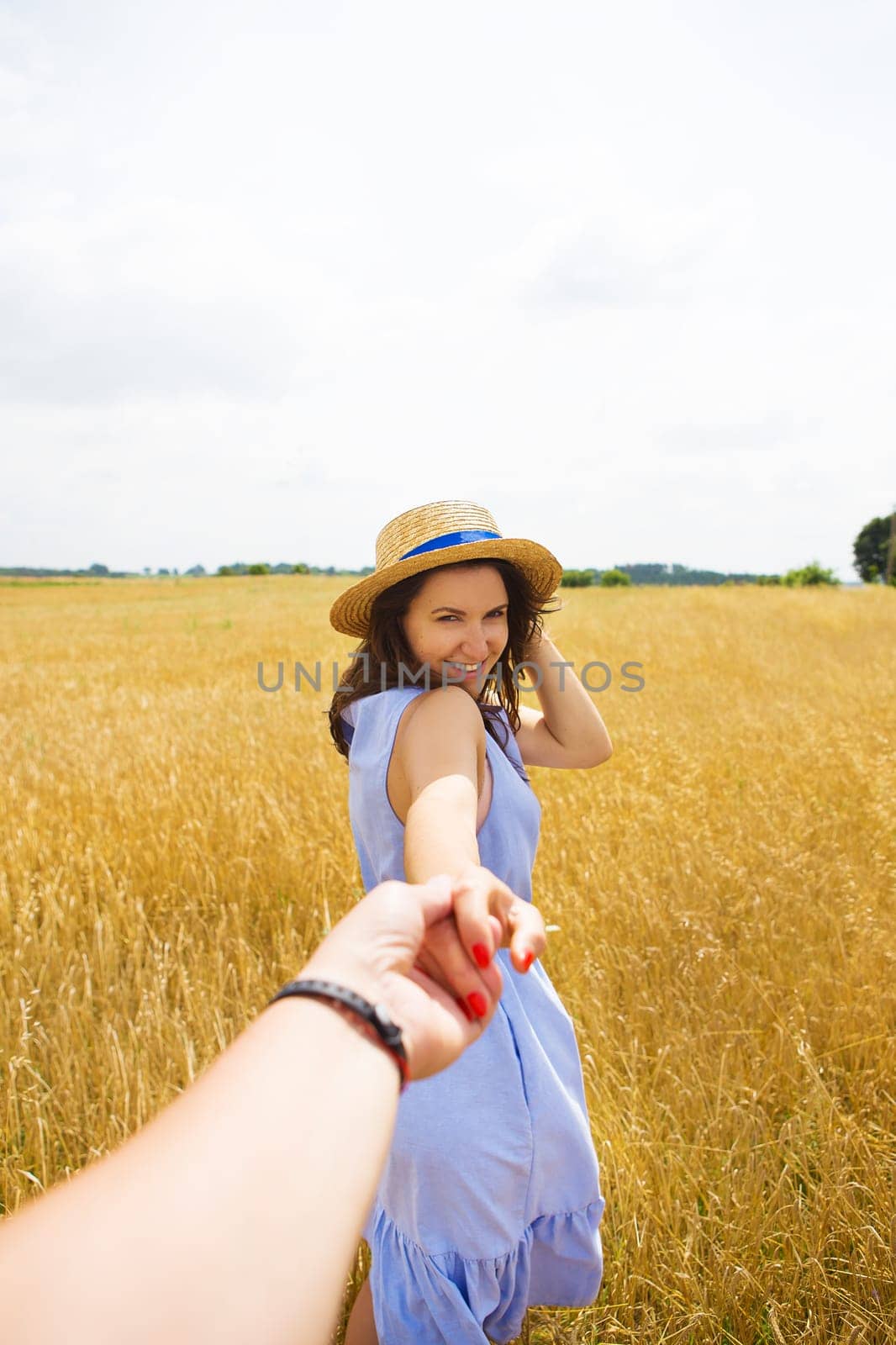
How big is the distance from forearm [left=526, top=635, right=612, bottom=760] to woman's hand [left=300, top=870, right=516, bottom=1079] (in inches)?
36.7

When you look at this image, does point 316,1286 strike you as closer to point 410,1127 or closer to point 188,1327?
point 188,1327

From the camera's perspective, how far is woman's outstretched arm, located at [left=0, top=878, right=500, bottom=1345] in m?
0.38

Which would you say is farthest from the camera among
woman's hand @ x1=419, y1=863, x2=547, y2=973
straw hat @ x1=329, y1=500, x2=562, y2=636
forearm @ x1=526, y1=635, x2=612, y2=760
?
forearm @ x1=526, y1=635, x2=612, y2=760

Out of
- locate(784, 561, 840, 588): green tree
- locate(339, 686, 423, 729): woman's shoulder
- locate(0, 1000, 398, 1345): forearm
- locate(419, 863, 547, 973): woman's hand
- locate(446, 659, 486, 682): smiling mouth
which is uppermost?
locate(784, 561, 840, 588): green tree

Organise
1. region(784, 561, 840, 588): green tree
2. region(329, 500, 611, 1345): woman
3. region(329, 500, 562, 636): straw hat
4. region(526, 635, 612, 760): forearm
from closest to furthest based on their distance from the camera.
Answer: region(329, 500, 611, 1345): woman
region(329, 500, 562, 636): straw hat
region(526, 635, 612, 760): forearm
region(784, 561, 840, 588): green tree

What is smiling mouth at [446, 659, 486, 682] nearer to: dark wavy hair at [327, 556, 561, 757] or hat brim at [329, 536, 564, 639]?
dark wavy hair at [327, 556, 561, 757]

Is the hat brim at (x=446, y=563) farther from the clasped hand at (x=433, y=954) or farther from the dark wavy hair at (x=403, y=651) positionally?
the clasped hand at (x=433, y=954)

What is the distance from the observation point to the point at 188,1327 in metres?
0.40

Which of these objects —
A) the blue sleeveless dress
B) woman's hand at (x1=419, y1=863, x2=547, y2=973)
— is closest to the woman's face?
the blue sleeveless dress

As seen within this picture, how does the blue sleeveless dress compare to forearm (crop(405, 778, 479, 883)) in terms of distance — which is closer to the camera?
forearm (crop(405, 778, 479, 883))

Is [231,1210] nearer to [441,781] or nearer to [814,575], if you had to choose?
[441,781]

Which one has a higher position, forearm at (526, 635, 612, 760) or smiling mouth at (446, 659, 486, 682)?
smiling mouth at (446, 659, 486, 682)

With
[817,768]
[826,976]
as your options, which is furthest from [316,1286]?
[817,768]

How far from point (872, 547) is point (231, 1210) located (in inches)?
3131
